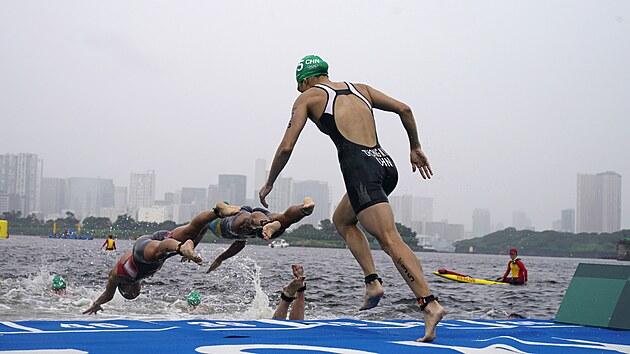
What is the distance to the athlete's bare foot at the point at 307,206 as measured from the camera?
5.65m

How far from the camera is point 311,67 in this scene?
18.8ft

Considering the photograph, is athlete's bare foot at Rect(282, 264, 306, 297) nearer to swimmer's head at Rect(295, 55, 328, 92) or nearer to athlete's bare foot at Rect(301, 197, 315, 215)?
athlete's bare foot at Rect(301, 197, 315, 215)

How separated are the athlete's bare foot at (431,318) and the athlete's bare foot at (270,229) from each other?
1.35 meters

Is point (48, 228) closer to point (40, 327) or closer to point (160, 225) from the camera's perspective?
point (160, 225)

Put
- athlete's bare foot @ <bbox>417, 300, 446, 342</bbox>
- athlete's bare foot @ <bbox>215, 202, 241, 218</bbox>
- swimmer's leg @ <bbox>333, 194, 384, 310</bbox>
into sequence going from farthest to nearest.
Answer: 1. athlete's bare foot @ <bbox>215, 202, 241, 218</bbox>
2. swimmer's leg @ <bbox>333, 194, 384, 310</bbox>
3. athlete's bare foot @ <bbox>417, 300, 446, 342</bbox>

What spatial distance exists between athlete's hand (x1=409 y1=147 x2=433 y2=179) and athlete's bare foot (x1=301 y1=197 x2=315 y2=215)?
927 mm

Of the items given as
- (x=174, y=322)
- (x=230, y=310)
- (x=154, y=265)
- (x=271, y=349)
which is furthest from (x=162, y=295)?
(x=271, y=349)

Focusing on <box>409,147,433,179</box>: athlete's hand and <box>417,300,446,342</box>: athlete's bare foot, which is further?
<box>409,147,433,179</box>: athlete's hand

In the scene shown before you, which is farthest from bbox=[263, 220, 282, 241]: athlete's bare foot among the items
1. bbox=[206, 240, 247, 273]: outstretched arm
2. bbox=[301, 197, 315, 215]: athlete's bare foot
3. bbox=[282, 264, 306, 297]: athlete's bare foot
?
bbox=[282, 264, 306, 297]: athlete's bare foot

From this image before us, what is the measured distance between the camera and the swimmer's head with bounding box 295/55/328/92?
18.8ft

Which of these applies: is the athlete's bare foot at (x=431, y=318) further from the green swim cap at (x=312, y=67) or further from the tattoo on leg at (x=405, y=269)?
the green swim cap at (x=312, y=67)

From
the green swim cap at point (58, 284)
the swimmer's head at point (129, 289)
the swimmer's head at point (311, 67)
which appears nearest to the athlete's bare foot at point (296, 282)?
the swimmer's head at point (129, 289)

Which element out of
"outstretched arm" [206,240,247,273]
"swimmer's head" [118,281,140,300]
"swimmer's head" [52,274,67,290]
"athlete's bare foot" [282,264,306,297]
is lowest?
"swimmer's head" [52,274,67,290]

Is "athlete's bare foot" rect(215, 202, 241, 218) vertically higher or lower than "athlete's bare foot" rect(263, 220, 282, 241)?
higher
